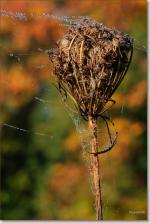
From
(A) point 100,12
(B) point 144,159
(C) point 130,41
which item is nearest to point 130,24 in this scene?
(A) point 100,12

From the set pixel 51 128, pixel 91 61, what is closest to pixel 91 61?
pixel 91 61

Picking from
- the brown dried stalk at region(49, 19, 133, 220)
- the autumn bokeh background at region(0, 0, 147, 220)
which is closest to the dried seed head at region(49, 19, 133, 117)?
the brown dried stalk at region(49, 19, 133, 220)

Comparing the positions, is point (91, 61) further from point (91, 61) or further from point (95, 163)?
point (95, 163)

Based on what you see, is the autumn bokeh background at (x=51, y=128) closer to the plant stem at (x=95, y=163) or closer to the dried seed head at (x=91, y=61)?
the plant stem at (x=95, y=163)

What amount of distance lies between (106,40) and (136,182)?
2.82 m

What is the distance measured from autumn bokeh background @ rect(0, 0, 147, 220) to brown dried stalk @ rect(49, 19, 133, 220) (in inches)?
100

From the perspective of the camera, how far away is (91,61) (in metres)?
1.80

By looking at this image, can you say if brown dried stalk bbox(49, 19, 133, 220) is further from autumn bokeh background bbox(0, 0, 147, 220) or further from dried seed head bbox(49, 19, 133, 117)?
autumn bokeh background bbox(0, 0, 147, 220)

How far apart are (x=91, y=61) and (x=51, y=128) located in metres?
3.14

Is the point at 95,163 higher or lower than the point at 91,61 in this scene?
lower

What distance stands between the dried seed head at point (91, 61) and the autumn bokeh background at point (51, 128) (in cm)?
255

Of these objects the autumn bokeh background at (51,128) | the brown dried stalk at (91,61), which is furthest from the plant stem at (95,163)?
the autumn bokeh background at (51,128)

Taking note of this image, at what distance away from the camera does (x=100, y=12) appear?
4.61m

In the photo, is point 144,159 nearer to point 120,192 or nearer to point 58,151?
point 120,192
